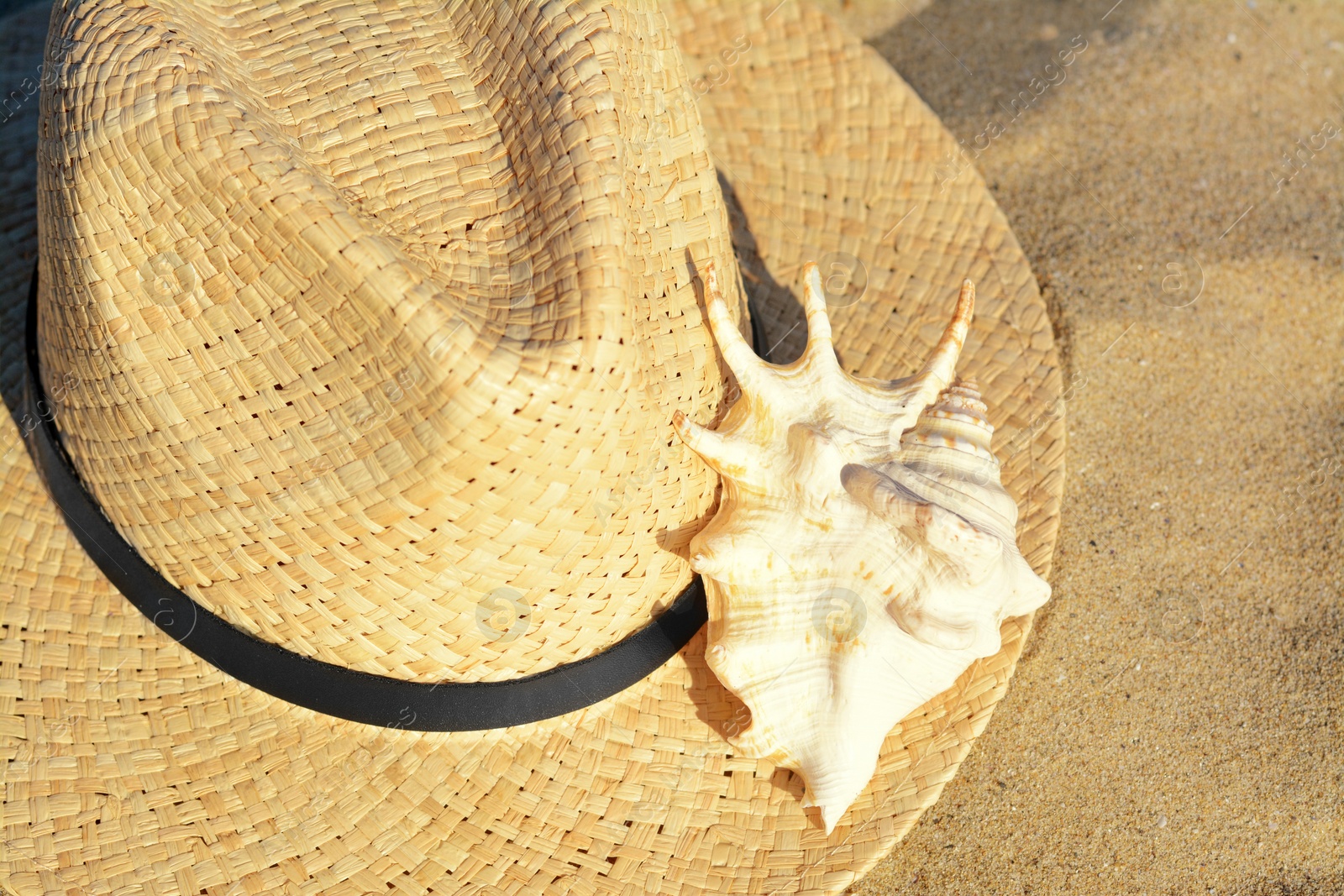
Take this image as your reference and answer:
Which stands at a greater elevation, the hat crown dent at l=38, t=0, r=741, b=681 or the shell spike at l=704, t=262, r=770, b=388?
the hat crown dent at l=38, t=0, r=741, b=681

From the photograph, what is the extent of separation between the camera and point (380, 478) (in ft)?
4.66

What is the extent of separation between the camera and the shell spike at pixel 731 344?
1.64 metres

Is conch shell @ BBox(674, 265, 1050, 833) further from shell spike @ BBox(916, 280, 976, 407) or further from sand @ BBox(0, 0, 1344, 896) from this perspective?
sand @ BBox(0, 0, 1344, 896)

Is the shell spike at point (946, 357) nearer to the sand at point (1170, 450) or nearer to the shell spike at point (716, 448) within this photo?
the shell spike at point (716, 448)

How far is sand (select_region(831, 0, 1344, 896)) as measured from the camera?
2.09m

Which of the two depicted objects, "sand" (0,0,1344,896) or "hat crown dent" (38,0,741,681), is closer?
"hat crown dent" (38,0,741,681)

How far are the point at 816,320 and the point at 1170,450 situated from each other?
137 centimetres

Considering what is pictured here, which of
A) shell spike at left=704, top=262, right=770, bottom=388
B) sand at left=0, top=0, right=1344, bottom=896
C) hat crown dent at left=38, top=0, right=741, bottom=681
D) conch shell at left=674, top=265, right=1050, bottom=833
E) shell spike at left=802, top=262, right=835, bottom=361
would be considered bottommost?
sand at left=0, top=0, right=1344, bottom=896

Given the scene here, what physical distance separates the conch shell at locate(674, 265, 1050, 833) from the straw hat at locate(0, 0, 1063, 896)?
0.38ft

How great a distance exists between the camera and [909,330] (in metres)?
2.24

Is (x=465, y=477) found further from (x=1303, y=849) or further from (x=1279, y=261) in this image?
(x=1279, y=261)

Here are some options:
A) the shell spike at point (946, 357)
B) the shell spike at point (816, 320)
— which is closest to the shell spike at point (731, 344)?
the shell spike at point (816, 320)

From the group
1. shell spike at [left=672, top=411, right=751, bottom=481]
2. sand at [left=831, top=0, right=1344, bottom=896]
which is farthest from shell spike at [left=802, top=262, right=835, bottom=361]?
sand at [left=831, top=0, right=1344, bottom=896]

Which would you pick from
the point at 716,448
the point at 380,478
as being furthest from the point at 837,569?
the point at 380,478
